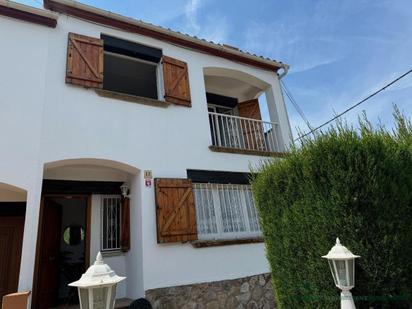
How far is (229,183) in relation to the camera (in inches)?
275

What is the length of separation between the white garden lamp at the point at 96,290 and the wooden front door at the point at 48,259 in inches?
193

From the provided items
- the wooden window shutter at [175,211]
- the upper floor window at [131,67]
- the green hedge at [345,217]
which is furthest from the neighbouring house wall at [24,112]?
the green hedge at [345,217]

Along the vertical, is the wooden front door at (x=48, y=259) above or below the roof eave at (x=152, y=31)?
below

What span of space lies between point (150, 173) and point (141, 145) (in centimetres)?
67

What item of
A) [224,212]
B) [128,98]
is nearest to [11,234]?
[128,98]

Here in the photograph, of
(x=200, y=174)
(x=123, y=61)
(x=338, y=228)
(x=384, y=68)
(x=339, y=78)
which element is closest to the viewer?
(x=338, y=228)

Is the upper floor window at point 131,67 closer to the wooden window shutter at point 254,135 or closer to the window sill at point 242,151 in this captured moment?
the window sill at point 242,151

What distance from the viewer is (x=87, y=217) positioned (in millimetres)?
6586

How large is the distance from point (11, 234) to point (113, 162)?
2924mm

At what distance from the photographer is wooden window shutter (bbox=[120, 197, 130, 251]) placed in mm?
6328

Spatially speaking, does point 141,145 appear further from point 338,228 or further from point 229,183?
point 338,228

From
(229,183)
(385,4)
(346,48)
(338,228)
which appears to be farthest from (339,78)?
(338,228)

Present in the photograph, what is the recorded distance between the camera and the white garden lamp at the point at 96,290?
77.9 inches

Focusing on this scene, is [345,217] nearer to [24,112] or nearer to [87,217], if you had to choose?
[24,112]
